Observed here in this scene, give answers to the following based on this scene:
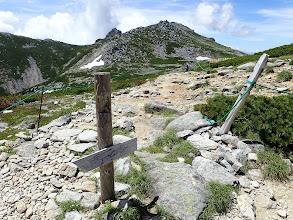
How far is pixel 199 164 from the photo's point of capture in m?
5.71

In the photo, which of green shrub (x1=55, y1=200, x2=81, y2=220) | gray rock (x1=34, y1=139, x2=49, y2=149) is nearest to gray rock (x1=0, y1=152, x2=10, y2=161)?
gray rock (x1=34, y1=139, x2=49, y2=149)

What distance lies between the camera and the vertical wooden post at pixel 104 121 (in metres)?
3.74

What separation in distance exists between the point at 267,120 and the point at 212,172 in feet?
12.7

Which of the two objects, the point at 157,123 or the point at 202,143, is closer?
the point at 202,143

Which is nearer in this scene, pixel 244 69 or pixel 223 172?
pixel 223 172

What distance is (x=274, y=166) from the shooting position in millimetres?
5734

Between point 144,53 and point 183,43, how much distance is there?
37197 mm

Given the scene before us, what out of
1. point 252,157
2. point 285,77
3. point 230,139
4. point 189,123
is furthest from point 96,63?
point 252,157

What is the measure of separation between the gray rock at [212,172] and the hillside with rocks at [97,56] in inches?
2950

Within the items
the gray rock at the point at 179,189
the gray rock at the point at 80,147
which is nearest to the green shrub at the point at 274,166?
the gray rock at the point at 179,189

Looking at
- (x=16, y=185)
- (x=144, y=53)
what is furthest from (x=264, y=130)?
(x=144, y=53)

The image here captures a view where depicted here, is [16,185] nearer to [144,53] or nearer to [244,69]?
[244,69]

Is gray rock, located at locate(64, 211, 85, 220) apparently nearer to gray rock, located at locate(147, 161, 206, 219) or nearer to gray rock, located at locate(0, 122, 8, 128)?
gray rock, located at locate(147, 161, 206, 219)

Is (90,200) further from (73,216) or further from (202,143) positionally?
(202,143)
